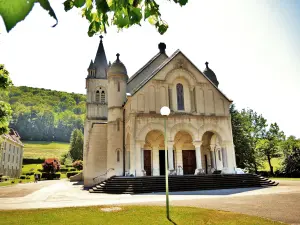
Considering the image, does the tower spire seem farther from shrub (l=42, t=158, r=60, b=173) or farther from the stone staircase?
shrub (l=42, t=158, r=60, b=173)

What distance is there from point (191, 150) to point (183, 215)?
1889cm

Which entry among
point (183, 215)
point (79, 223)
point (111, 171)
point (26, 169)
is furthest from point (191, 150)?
point (26, 169)

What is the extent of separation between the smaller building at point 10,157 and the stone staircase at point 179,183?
41.9m

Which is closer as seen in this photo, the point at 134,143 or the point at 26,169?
the point at 134,143

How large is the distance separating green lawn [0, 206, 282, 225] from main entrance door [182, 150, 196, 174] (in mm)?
17163

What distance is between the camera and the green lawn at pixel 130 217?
9.09 m

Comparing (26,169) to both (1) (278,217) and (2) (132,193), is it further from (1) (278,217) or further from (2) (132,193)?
(1) (278,217)

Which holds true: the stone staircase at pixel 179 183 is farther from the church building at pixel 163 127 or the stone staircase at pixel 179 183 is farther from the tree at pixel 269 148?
the tree at pixel 269 148

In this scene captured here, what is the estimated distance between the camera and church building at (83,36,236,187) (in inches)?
992

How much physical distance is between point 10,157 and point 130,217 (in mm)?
60485

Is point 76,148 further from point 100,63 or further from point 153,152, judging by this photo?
point 153,152

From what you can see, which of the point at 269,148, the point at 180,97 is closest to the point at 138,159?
the point at 180,97

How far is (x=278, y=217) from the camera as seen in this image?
31.9 feet

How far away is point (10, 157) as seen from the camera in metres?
59.4
